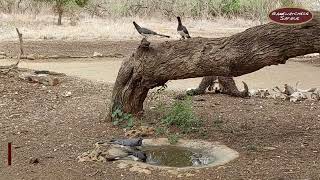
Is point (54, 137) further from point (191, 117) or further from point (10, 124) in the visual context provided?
point (191, 117)

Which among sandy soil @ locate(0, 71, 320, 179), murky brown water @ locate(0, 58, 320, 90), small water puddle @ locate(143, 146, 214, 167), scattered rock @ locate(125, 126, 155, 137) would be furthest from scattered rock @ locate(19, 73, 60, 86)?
small water puddle @ locate(143, 146, 214, 167)

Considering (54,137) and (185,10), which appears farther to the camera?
(185,10)

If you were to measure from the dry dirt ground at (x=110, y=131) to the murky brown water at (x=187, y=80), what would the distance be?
2.29 meters

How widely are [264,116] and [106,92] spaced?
320 centimetres

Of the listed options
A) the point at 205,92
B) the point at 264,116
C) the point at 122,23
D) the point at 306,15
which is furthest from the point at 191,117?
the point at 122,23

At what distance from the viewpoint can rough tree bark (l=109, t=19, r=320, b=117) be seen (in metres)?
6.54

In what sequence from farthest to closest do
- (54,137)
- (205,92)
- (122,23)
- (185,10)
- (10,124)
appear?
(185,10), (122,23), (205,92), (10,124), (54,137)

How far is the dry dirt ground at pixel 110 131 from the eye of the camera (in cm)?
596

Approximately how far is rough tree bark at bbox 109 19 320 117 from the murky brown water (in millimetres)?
3943

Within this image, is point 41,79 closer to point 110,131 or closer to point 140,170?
point 110,131

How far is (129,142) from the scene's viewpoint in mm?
6531

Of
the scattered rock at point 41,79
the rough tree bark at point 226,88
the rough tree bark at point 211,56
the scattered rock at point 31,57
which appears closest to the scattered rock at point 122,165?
the rough tree bark at point 211,56

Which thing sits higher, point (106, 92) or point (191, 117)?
point (191, 117)

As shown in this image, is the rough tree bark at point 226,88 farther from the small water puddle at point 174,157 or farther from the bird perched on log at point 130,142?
the bird perched on log at point 130,142
